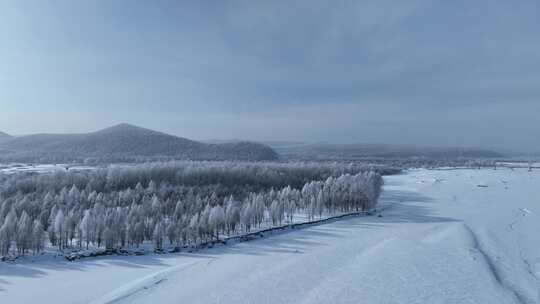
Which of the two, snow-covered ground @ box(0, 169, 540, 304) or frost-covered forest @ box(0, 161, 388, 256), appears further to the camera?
Result: frost-covered forest @ box(0, 161, 388, 256)

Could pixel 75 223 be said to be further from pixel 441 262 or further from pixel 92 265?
pixel 441 262

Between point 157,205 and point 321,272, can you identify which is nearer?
point 321,272

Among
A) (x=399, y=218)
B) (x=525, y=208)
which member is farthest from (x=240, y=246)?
(x=525, y=208)

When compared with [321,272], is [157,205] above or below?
above

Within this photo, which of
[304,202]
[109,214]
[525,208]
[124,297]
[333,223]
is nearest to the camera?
[124,297]
